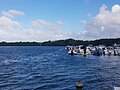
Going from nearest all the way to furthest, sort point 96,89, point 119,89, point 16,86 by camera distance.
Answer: point 119,89 → point 96,89 → point 16,86

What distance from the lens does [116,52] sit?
129m

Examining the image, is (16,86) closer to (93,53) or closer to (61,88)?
(61,88)

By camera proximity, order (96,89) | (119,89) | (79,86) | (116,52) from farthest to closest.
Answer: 1. (116,52)
2. (96,89)
3. (119,89)
4. (79,86)

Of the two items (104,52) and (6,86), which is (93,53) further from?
(6,86)

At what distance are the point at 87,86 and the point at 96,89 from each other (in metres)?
2.38

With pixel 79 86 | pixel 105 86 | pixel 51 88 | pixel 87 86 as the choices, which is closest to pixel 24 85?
pixel 51 88

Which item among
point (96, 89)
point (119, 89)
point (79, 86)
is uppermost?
point (79, 86)

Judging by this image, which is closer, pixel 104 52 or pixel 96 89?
pixel 96 89

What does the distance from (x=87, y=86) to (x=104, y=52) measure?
323ft

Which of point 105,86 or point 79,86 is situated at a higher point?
point 79,86

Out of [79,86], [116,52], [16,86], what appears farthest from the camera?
[116,52]

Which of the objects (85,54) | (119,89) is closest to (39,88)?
(119,89)

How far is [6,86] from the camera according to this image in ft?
124

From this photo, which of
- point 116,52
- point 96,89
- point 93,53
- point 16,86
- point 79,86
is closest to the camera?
point 79,86
